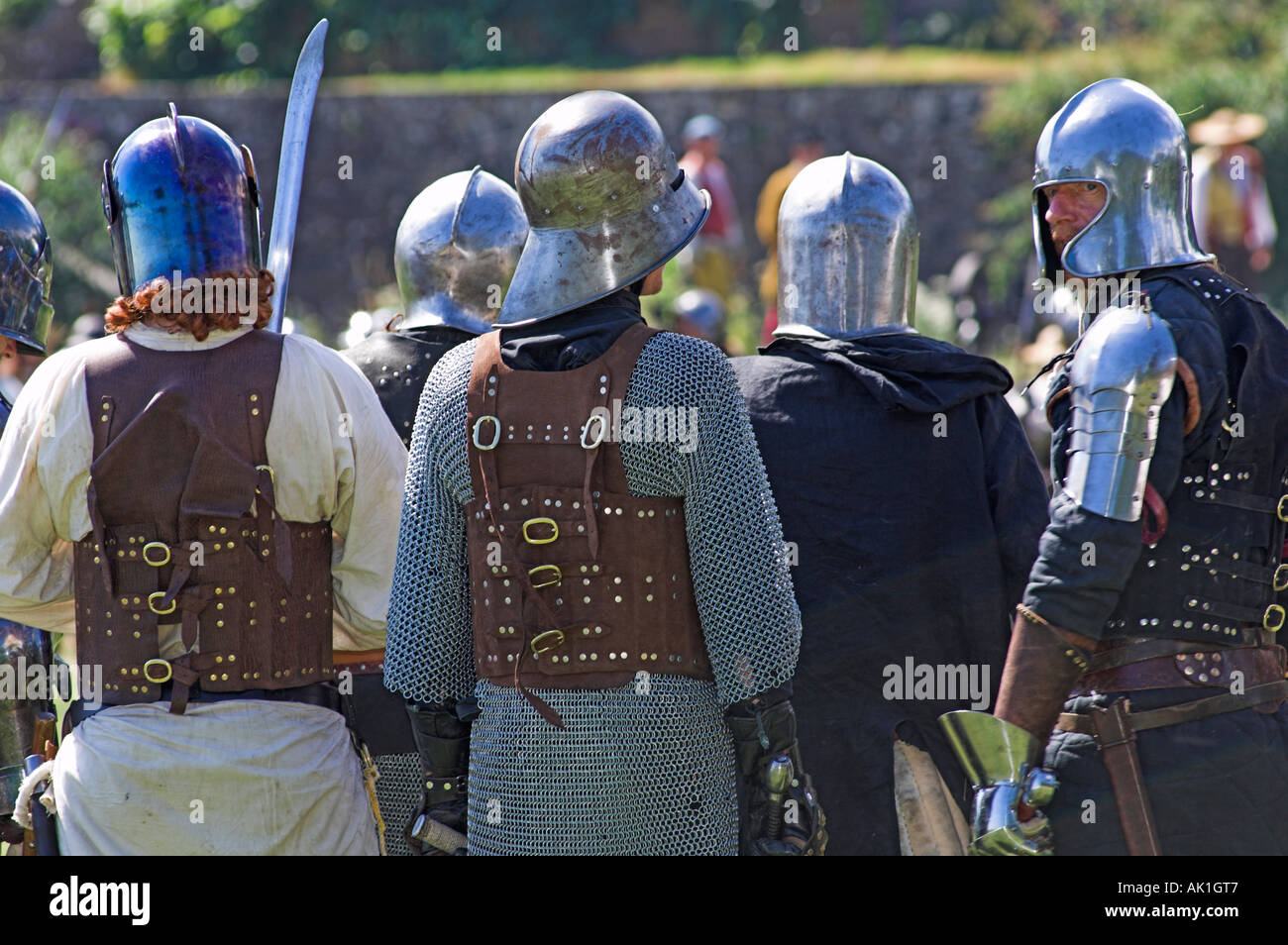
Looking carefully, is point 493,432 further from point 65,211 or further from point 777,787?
point 65,211

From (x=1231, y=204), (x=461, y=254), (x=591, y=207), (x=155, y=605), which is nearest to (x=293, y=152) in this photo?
(x=461, y=254)

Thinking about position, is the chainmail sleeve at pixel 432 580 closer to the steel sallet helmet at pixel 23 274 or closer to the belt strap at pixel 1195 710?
the belt strap at pixel 1195 710

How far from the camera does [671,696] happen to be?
327cm

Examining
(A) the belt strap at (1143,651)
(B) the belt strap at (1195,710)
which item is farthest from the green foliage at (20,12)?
(B) the belt strap at (1195,710)

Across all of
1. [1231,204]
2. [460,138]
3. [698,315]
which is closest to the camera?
→ [1231,204]

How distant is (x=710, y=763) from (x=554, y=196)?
1213 mm

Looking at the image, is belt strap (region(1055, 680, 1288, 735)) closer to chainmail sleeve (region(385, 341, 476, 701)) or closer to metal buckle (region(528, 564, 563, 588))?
metal buckle (region(528, 564, 563, 588))

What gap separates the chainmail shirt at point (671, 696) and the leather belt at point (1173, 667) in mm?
649

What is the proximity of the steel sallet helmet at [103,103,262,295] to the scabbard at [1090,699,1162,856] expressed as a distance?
205cm

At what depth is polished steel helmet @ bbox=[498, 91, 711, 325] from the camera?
3367mm

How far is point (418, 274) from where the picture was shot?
17.0 ft

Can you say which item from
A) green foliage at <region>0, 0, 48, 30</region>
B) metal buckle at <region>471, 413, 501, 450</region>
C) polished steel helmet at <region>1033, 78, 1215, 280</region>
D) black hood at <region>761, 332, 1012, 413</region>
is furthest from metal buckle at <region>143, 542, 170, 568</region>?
green foliage at <region>0, 0, 48, 30</region>

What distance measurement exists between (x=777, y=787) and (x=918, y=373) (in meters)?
1.34

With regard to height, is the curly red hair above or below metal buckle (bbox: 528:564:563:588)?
above
